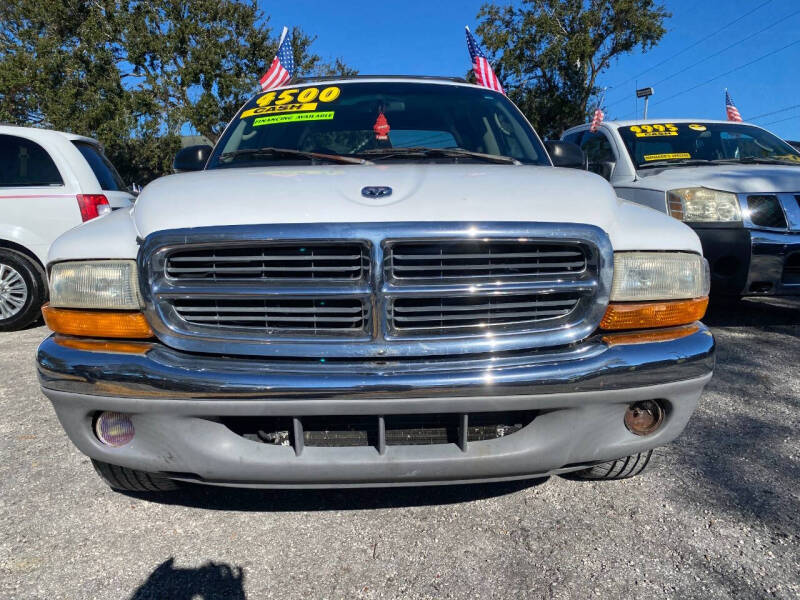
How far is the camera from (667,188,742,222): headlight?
4.70 meters

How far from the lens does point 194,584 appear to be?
6.52 ft

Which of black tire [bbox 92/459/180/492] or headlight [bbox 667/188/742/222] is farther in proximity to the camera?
headlight [bbox 667/188/742/222]

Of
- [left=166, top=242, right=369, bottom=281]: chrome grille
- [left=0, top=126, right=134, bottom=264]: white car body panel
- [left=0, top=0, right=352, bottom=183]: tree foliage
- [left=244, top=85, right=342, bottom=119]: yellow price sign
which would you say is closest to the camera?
[left=166, top=242, right=369, bottom=281]: chrome grille

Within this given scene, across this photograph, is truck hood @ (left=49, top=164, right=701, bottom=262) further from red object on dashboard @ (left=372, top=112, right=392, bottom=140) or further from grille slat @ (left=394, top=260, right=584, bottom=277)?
red object on dashboard @ (left=372, top=112, right=392, bottom=140)

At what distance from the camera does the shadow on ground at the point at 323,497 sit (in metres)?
2.44

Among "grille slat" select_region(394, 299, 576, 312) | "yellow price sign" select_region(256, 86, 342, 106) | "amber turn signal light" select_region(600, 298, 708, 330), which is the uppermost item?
"yellow price sign" select_region(256, 86, 342, 106)

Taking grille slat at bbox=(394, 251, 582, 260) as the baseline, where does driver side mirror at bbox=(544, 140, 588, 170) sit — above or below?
above

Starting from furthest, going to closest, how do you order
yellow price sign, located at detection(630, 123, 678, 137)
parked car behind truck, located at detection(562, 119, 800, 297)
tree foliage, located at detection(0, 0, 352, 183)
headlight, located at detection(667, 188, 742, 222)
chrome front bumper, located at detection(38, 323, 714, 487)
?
tree foliage, located at detection(0, 0, 352, 183) < yellow price sign, located at detection(630, 123, 678, 137) < headlight, located at detection(667, 188, 742, 222) < parked car behind truck, located at detection(562, 119, 800, 297) < chrome front bumper, located at detection(38, 323, 714, 487)

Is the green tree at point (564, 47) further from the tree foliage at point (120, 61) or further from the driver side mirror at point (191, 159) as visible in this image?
the driver side mirror at point (191, 159)

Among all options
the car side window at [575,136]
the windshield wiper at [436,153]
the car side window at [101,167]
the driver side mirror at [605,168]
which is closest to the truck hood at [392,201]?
the windshield wiper at [436,153]

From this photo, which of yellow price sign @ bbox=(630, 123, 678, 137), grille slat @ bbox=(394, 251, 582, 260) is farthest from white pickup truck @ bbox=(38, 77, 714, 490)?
yellow price sign @ bbox=(630, 123, 678, 137)

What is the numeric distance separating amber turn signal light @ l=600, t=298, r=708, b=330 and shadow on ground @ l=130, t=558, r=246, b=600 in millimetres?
1465

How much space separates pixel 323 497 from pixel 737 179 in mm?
4145

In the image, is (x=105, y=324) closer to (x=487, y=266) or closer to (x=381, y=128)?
(x=487, y=266)
